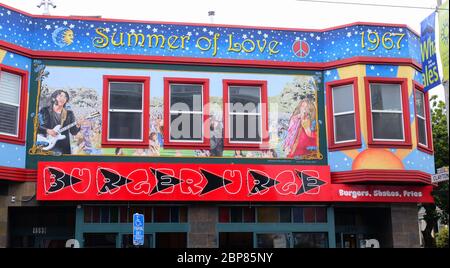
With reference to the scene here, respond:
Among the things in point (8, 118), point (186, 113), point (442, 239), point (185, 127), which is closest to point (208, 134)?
point (185, 127)

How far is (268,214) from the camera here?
17.7 meters

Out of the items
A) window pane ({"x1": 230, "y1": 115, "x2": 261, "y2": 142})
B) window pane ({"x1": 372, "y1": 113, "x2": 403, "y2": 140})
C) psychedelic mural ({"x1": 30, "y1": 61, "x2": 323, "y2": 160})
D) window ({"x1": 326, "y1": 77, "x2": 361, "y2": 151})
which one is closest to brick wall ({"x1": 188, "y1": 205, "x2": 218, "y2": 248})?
→ psychedelic mural ({"x1": 30, "y1": 61, "x2": 323, "y2": 160})

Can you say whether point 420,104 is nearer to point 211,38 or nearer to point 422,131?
point 422,131

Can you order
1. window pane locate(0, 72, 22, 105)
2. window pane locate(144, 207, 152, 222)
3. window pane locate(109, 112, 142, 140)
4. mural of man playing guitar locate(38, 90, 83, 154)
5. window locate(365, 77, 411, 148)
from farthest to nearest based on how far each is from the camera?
window locate(365, 77, 411, 148) → window pane locate(109, 112, 142, 140) → window pane locate(144, 207, 152, 222) → mural of man playing guitar locate(38, 90, 83, 154) → window pane locate(0, 72, 22, 105)

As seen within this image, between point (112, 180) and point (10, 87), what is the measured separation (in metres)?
3.82

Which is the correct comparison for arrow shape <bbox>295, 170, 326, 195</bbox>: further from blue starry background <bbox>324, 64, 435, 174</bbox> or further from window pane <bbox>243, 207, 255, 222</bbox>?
window pane <bbox>243, 207, 255, 222</bbox>

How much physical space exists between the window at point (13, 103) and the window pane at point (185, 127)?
4141 mm

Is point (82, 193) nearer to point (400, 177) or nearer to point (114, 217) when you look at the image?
point (114, 217)

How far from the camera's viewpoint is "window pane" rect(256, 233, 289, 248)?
687 inches

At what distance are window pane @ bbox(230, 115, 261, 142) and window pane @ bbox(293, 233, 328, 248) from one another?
3054 millimetres

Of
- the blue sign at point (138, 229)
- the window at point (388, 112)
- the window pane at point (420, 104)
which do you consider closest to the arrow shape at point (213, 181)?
the blue sign at point (138, 229)
